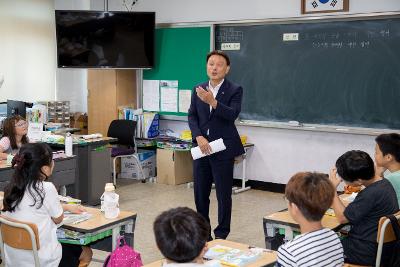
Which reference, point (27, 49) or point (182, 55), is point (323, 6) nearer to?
point (182, 55)

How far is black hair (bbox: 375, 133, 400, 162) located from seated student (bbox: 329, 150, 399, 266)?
0.27m

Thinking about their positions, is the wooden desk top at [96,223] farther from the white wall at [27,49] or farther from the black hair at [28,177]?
the white wall at [27,49]

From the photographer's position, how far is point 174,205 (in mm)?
6293

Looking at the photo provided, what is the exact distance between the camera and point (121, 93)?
782cm

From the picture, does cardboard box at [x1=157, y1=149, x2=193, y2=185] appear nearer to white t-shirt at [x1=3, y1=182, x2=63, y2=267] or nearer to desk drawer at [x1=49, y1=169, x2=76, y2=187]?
desk drawer at [x1=49, y1=169, x2=76, y2=187]

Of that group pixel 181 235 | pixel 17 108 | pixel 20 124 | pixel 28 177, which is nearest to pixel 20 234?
pixel 28 177

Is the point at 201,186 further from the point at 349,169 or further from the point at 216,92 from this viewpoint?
the point at 349,169

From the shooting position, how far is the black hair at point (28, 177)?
2990mm

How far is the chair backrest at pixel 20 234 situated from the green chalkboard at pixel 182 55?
456cm

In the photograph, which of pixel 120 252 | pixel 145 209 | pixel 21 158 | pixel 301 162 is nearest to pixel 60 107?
pixel 145 209

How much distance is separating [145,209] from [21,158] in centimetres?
312

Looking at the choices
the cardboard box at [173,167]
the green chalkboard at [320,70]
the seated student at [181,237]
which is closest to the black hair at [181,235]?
the seated student at [181,237]

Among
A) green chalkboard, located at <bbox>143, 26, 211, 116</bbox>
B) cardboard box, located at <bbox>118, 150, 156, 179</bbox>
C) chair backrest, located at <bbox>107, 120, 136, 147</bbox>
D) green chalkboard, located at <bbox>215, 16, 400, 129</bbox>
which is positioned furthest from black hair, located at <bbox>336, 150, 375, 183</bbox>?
cardboard box, located at <bbox>118, 150, 156, 179</bbox>

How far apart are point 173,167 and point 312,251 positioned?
16.6 ft
